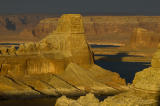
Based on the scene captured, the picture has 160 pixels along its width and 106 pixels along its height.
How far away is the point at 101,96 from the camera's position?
→ 192 ft

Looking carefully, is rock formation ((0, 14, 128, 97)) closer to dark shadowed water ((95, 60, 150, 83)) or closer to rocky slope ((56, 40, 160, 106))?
dark shadowed water ((95, 60, 150, 83))

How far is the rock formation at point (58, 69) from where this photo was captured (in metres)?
60.6

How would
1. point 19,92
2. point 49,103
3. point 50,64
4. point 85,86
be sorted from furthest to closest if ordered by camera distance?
point 50,64, point 85,86, point 19,92, point 49,103

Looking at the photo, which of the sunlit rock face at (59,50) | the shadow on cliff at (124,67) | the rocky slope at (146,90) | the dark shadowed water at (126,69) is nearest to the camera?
the rocky slope at (146,90)

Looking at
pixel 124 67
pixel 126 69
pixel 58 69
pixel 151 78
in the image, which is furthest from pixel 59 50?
pixel 151 78

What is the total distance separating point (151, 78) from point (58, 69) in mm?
50891

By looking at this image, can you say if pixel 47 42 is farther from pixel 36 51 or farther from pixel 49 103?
pixel 49 103

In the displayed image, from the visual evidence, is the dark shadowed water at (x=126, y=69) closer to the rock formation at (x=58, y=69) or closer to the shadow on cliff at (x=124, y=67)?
the shadow on cliff at (x=124, y=67)

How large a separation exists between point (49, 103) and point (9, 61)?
1242 centimetres

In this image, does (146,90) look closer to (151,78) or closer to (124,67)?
(151,78)

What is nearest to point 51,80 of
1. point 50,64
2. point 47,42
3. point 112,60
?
point 50,64

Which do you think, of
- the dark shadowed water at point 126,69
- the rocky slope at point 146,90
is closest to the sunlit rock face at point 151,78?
the rocky slope at point 146,90

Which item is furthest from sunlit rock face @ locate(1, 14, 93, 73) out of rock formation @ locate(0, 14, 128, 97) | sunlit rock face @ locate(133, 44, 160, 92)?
sunlit rock face @ locate(133, 44, 160, 92)

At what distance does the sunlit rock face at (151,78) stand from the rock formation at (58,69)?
42.2 meters
